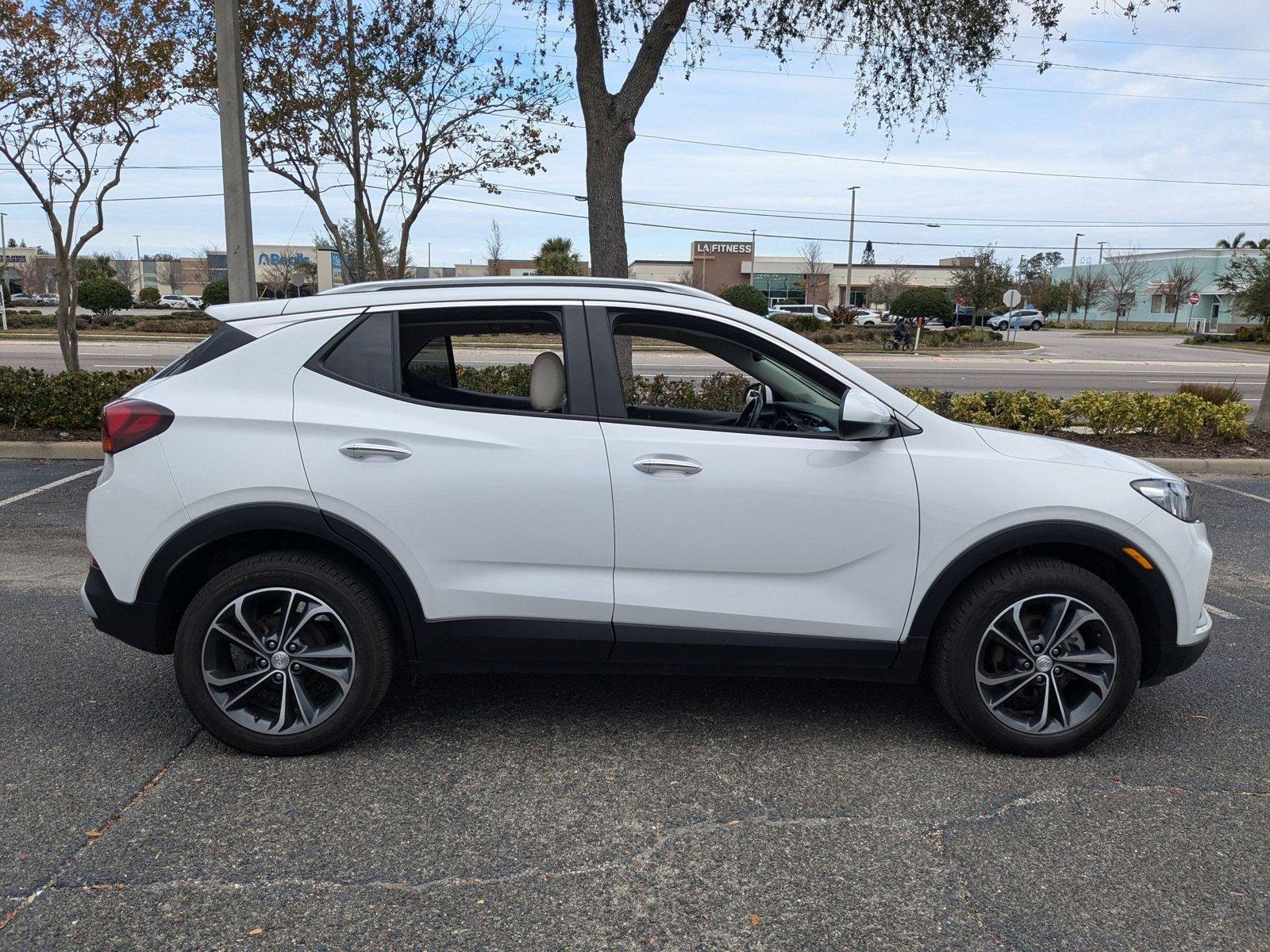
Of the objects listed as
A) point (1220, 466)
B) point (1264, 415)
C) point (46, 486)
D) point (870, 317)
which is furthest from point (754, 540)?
point (870, 317)

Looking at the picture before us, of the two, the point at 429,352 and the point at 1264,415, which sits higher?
the point at 429,352

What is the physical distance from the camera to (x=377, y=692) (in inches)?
141

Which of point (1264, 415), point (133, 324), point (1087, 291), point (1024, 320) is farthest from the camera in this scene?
point (1087, 291)

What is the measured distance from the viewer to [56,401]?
10359 millimetres

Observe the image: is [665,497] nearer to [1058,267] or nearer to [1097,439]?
[1097,439]

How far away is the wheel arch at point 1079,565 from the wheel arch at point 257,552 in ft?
6.04

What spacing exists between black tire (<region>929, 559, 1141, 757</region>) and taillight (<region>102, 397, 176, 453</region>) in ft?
9.59

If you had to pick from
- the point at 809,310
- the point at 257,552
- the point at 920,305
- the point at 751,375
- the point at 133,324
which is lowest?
the point at 257,552

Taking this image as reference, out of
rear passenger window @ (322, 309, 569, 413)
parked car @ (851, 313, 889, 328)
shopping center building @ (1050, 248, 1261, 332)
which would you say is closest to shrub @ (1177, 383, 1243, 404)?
rear passenger window @ (322, 309, 569, 413)

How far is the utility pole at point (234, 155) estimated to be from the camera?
30.6 ft

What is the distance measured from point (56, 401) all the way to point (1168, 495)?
10514 mm

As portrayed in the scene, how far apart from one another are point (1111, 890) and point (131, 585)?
3377mm

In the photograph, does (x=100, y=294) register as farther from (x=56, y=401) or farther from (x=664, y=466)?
(x=664, y=466)

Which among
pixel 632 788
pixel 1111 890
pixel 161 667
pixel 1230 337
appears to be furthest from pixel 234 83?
pixel 1230 337
